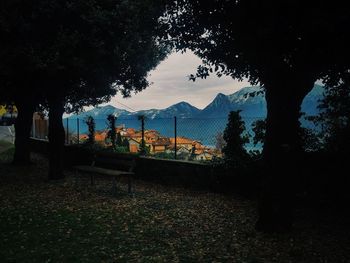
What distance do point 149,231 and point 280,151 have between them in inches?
107

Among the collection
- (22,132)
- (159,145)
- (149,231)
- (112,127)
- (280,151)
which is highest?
(112,127)

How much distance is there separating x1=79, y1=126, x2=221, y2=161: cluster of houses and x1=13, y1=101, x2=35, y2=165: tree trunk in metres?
2.64

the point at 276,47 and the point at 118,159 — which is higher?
the point at 276,47

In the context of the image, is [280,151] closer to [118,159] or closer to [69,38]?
[118,159]

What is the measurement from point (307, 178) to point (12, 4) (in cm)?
918

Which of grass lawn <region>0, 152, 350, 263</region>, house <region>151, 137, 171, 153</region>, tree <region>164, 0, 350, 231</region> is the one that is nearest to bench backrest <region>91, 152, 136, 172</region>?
grass lawn <region>0, 152, 350, 263</region>

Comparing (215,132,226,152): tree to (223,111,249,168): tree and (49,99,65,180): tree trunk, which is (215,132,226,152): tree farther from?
(49,99,65,180): tree trunk

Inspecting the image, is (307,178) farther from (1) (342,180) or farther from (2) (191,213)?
(2) (191,213)

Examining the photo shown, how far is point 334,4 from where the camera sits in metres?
5.01

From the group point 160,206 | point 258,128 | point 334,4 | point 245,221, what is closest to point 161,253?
point 245,221

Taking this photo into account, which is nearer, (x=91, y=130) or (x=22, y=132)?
(x=91, y=130)

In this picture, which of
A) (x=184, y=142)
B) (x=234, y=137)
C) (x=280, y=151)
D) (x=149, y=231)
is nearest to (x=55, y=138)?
(x=184, y=142)

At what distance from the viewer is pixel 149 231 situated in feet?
22.4

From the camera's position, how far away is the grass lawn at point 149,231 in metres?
5.56
